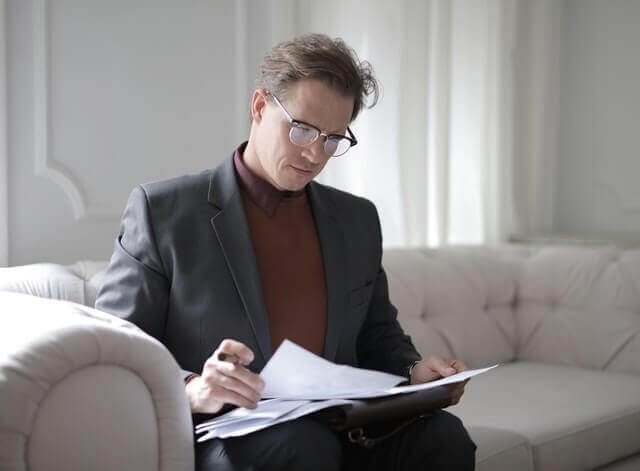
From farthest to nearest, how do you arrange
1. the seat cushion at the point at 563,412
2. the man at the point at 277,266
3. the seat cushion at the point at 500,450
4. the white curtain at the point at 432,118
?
the white curtain at the point at 432,118
the seat cushion at the point at 563,412
the seat cushion at the point at 500,450
the man at the point at 277,266

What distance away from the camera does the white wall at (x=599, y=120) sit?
11.5 feet

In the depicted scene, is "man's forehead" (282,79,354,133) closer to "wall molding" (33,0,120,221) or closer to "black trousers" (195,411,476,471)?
"black trousers" (195,411,476,471)

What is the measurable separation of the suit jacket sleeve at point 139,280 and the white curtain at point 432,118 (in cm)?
137

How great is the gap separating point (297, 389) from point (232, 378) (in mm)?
143

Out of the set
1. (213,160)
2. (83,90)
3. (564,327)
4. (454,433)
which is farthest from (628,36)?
(454,433)

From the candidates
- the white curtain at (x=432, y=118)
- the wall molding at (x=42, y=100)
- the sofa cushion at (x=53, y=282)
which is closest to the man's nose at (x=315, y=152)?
the sofa cushion at (x=53, y=282)

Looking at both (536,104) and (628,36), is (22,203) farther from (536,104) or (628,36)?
(628,36)

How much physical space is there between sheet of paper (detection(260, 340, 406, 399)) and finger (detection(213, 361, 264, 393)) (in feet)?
0.21

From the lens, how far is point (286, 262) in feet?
5.38

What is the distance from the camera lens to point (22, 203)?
2078mm

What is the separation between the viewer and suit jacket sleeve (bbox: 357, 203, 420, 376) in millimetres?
1717

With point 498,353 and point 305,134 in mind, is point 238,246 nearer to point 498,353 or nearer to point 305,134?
point 305,134

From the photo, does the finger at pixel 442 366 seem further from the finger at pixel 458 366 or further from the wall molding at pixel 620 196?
the wall molding at pixel 620 196

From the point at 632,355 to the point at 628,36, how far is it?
1.58m
